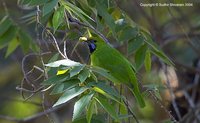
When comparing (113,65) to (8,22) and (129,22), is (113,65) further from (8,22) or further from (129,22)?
(8,22)

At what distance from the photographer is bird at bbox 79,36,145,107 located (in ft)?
8.94

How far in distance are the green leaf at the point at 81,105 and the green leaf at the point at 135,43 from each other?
876 mm

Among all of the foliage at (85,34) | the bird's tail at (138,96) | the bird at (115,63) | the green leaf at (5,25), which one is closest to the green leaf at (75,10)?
the foliage at (85,34)

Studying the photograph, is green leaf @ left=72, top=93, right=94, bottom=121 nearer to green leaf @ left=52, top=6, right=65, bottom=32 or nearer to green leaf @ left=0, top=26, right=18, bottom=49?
green leaf @ left=52, top=6, right=65, bottom=32

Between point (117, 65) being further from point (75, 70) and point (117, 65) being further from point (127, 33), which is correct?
point (75, 70)

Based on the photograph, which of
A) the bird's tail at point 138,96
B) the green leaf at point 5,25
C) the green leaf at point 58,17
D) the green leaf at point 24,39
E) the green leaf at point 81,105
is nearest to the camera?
the green leaf at point 81,105

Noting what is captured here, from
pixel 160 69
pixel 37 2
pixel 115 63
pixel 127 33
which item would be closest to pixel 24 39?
pixel 127 33

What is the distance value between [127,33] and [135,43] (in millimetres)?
76

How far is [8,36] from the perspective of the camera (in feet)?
11.3

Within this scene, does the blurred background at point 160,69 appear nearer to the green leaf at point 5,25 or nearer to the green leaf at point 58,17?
the green leaf at point 5,25

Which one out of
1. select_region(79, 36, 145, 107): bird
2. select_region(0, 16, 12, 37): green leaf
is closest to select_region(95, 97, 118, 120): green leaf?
select_region(79, 36, 145, 107): bird

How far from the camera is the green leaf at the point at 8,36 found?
3414mm

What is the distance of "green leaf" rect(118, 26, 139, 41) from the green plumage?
0.11 metres

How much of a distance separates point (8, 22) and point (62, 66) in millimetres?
1347
